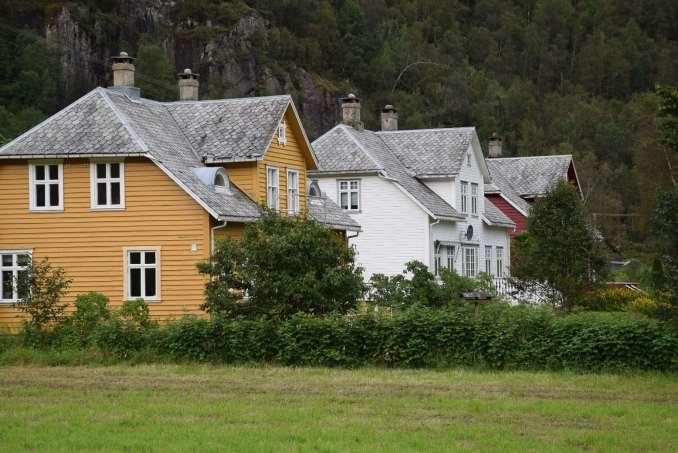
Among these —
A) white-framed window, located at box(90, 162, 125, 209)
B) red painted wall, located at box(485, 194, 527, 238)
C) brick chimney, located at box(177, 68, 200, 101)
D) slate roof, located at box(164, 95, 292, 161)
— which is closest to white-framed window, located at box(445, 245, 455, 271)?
red painted wall, located at box(485, 194, 527, 238)

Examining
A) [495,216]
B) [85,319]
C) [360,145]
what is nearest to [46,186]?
[85,319]

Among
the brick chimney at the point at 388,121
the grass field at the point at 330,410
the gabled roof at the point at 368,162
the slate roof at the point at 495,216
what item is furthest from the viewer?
the brick chimney at the point at 388,121

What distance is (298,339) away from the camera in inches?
990

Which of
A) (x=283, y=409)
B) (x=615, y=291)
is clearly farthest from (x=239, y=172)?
(x=283, y=409)

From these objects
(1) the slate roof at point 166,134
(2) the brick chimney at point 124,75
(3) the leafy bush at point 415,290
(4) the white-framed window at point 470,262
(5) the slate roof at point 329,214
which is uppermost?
(2) the brick chimney at point 124,75

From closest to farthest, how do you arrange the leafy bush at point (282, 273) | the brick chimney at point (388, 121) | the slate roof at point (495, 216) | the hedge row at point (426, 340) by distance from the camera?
the hedge row at point (426, 340), the leafy bush at point (282, 273), the slate roof at point (495, 216), the brick chimney at point (388, 121)

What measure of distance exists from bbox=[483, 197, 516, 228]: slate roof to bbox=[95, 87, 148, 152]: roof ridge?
893 inches

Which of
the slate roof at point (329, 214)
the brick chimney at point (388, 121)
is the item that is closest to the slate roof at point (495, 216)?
the brick chimney at point (388, 121)

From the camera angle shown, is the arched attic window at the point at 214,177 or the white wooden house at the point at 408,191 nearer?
the arched attic window at the point at 214,177

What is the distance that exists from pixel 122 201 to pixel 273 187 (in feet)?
16.2

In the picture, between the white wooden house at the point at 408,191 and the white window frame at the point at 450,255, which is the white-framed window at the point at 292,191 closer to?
the white wooden house at the point at 408,191

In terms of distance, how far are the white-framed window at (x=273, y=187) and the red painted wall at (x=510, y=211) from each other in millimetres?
24324

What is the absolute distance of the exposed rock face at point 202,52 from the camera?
104 m

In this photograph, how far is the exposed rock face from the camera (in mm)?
103625
